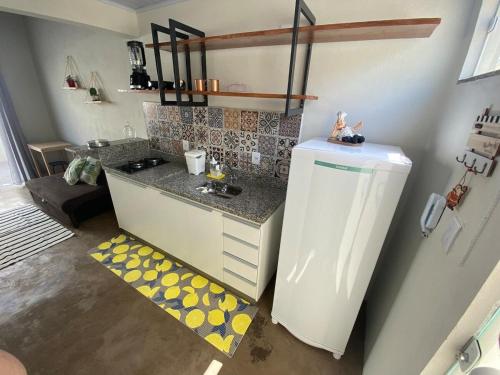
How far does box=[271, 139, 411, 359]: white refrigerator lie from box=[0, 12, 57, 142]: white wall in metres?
5.21

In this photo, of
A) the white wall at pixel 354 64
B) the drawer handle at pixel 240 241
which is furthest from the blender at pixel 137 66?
the drawer handle at pixel 240 241

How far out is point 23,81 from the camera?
360 cm

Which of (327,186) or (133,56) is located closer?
(327,186)

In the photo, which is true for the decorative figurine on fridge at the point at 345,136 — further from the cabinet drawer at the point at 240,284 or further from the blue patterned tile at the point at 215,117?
the cabinet drawer at the point at 240,284

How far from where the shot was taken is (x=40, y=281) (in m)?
1.81

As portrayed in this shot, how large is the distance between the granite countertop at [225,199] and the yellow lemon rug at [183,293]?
2.67 feet

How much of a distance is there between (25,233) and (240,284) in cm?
272

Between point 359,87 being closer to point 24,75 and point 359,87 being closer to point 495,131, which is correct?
point 495,131

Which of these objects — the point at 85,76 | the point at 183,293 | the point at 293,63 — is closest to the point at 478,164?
the point at 293,63

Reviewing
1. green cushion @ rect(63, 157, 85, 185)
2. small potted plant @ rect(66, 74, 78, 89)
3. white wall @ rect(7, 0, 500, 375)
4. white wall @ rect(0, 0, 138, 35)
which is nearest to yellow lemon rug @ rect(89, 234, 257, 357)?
white wall @ rect(7, 0, 500, 375)

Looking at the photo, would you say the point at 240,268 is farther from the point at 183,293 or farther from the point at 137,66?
the point at 137,66

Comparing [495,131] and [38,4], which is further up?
[38,4]

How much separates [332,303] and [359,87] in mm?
1381

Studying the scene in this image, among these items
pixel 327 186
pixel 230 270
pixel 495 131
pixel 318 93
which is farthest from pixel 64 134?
pixel 495 131
